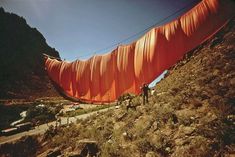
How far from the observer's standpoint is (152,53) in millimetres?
14805

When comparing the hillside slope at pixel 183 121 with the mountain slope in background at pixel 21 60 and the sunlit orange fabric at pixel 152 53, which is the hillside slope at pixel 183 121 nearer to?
the sunlit orange fabric at pixel 152 53

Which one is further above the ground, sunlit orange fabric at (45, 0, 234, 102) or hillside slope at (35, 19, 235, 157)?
sunlit orange fabric at (45, 0, 234, 102)

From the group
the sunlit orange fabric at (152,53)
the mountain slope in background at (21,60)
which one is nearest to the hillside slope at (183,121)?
the sunlit orange fabric at (152,53)

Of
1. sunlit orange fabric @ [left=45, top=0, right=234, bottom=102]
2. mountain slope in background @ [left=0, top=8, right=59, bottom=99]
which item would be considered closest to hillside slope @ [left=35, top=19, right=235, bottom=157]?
sunlit orange fabric @ [left=45, top=0, right=234, bottom=102]

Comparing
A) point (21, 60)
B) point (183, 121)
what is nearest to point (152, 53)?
point (183, 121)

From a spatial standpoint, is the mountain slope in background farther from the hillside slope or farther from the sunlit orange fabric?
the hillside slope

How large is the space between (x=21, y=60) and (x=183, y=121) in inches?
1443

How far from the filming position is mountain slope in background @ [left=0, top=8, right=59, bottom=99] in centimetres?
3222

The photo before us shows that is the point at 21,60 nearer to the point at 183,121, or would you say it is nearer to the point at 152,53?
the point at 152,53

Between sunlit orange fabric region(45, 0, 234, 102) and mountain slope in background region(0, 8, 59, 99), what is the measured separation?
14.7 meters

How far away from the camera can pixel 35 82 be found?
3531cm

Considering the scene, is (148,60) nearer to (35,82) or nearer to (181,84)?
(181,84)

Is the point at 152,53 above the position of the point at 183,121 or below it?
above

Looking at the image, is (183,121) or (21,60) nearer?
(183,121)
